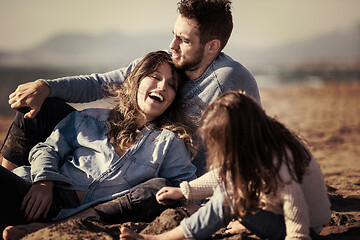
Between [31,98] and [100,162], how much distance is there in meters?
0.69

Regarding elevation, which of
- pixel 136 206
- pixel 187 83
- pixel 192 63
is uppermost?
pixel 192 63

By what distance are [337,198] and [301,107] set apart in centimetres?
919

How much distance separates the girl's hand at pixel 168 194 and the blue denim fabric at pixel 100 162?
0.39 meters

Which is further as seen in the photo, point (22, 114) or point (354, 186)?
point (354, 186)

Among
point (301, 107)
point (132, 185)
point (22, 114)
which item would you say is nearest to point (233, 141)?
point (132, 185)

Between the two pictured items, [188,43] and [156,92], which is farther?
[188,43]

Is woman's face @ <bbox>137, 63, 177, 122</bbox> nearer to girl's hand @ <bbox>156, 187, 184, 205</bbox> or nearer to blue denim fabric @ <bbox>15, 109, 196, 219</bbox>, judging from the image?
blue denim fabric @ <bbox>15, 109, 196, 219</bbox>

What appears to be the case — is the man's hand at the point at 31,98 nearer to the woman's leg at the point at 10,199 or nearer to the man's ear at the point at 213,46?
the woman's leg at the point at 10,199

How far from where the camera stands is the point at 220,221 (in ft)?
6.70

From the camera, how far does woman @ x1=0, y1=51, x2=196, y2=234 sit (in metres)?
2.59

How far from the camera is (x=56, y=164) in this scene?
2.78 m

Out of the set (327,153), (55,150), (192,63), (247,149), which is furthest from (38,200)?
(327,153)

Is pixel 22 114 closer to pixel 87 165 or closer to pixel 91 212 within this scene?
pixel 87 165

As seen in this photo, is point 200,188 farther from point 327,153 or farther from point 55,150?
point 327,153
